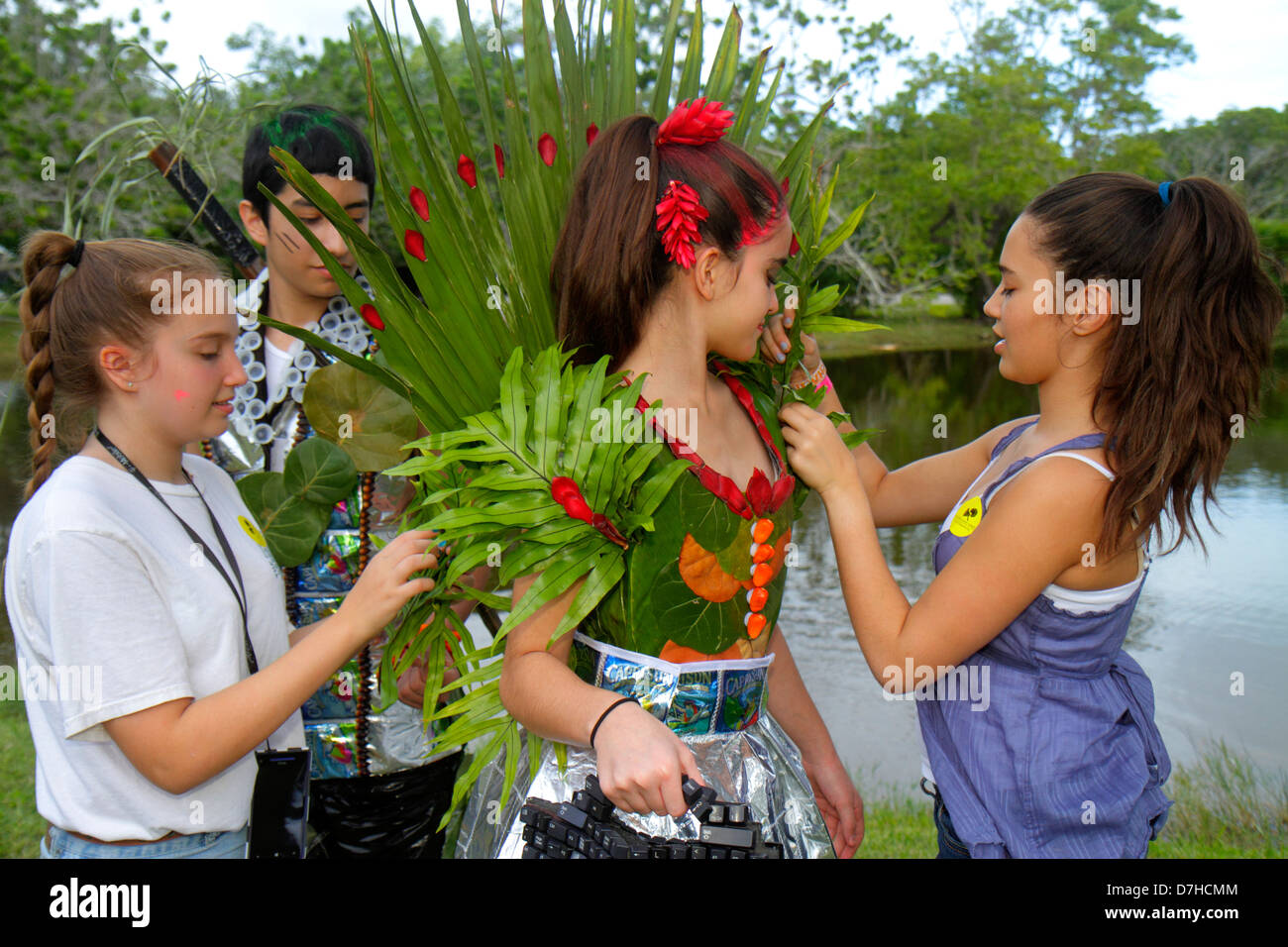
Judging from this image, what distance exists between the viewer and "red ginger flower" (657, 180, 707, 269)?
1537 mm

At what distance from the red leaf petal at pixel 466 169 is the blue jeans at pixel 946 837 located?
135 cm

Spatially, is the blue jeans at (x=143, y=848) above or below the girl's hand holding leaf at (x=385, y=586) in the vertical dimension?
below

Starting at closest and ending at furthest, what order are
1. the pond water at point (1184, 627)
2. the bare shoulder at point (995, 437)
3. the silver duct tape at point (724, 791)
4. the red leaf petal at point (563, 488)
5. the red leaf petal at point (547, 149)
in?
the red leaf petal at point (563, 488)
the silver duct tape at point (724, 791)
the red leaf petal at point (547, 149)
the bare shoulder at point (995, 437)
the pond water at point (1184, 627)

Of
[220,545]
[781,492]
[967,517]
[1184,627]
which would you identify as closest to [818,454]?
[781,492]

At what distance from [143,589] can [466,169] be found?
2.87ft

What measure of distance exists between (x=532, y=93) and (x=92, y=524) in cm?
108

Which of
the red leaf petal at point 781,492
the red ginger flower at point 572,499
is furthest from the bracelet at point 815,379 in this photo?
the red ginger flower at point 572,499

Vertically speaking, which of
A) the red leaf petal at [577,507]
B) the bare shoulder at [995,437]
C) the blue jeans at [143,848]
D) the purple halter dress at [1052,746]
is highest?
the bare shoulder at [995,437]

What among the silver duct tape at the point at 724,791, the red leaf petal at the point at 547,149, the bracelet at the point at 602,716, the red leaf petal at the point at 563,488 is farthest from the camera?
the red leaf petal at the point at 547,149

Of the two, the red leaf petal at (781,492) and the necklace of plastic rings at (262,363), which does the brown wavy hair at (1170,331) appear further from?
A: the necklace of plastic rings at (262,363)

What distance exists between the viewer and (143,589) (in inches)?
59.1

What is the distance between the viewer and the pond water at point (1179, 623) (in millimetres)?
4668

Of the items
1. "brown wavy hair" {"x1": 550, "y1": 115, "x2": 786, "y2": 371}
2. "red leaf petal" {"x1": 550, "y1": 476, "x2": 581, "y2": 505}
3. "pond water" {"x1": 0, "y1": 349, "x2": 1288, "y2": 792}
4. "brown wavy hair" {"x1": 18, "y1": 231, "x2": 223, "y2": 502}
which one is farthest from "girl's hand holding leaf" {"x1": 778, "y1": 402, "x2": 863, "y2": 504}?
"pond water" {"x1": 0, "y1": 349, "x2": 1288, "y2": 792}

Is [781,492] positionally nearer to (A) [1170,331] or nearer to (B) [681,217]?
(B) [681,217]
